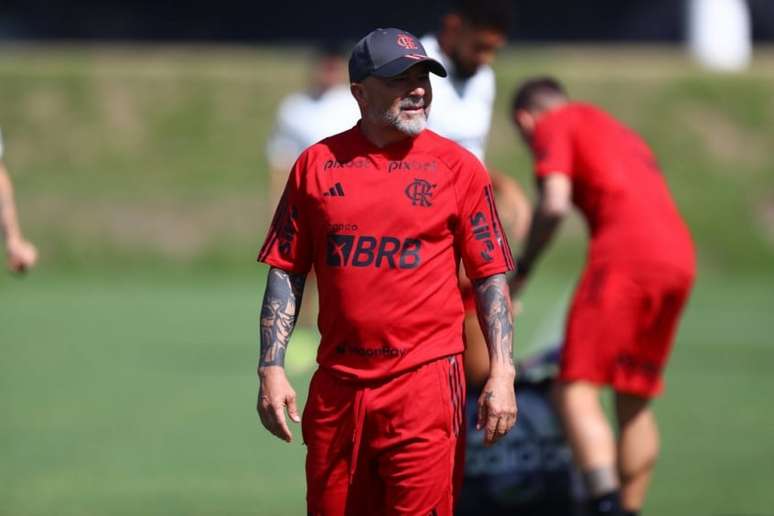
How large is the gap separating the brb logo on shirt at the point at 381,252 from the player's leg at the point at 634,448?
2.52 m

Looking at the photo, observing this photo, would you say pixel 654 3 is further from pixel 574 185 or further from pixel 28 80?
pixel 574 185

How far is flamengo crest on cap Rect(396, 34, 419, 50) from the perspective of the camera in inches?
186

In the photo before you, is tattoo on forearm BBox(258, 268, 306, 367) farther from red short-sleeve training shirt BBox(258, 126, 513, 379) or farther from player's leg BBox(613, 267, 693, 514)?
player's leg BBox(613, 267, 693, 514)

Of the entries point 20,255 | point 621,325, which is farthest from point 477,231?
point 20,255

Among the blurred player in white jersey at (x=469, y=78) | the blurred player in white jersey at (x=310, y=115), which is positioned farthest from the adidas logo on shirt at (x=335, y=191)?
the blurred player in white jersey at (x=310, y=115)

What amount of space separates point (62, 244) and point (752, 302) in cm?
986

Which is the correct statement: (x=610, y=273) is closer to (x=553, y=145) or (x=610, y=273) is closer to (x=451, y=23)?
(x=553, y=145)

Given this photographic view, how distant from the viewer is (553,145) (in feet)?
22.0

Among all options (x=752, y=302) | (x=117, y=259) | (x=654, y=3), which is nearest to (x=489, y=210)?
(x=752, y=302)

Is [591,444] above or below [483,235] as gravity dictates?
below

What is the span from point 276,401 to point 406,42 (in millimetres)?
1257

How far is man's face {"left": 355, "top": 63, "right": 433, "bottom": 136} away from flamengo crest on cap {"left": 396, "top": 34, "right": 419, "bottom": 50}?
7 centimetres

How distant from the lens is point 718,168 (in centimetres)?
2141

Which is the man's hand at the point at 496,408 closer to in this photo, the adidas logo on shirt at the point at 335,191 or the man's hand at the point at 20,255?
the adidas logo on shirt at the point at 335,191
